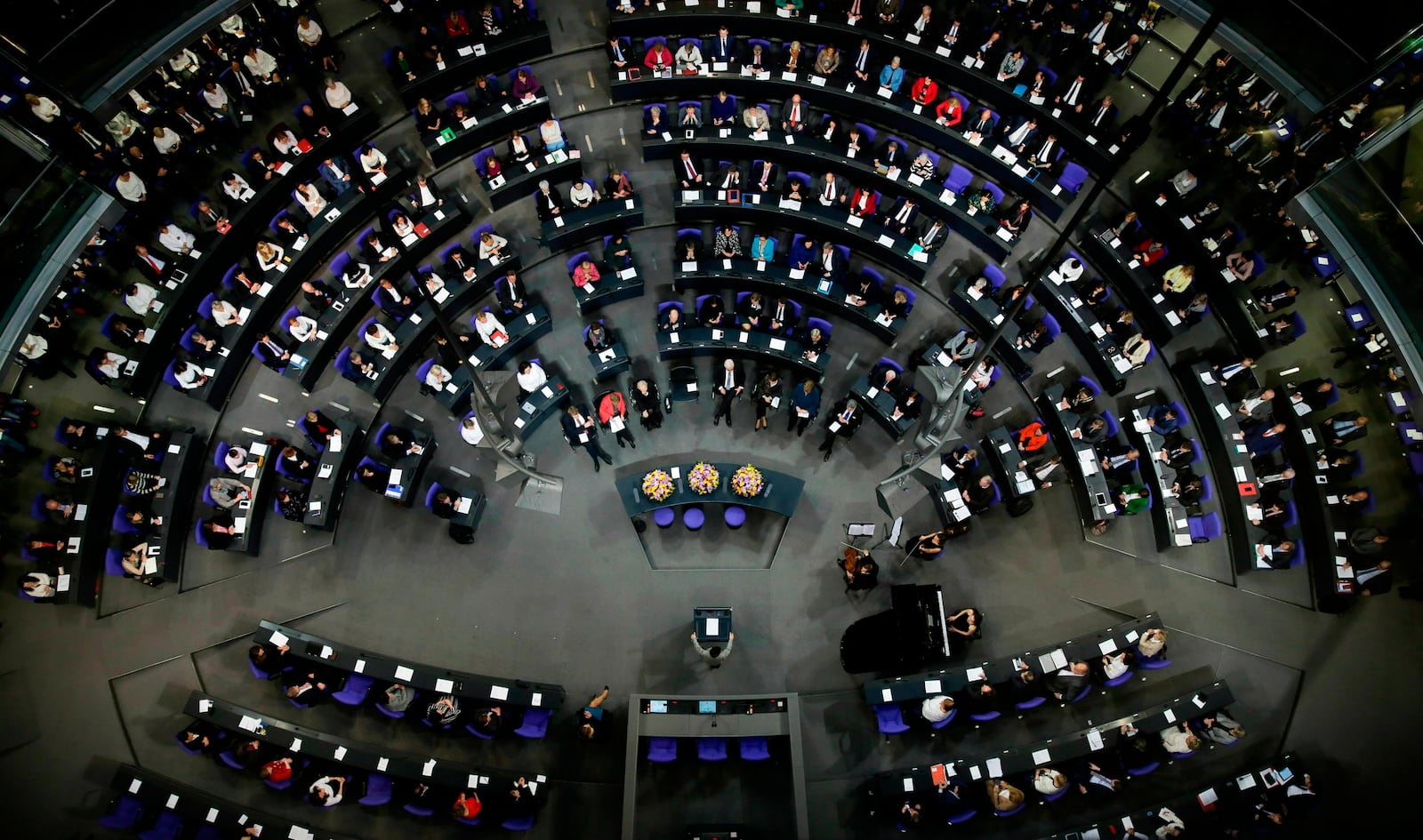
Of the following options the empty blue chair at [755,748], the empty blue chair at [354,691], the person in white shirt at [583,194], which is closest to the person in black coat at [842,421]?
the empty blue chair at [755,748]

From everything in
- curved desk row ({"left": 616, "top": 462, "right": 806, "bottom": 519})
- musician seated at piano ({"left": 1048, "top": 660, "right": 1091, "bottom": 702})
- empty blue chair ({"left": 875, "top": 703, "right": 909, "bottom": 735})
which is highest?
curved desk row ({"left": 616, "top": 462, "right": 806, "bottom": 519})

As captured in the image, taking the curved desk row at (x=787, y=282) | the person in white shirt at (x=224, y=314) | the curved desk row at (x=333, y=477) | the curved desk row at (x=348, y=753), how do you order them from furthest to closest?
the curved desk row at (x=787, y=282) < the person in white shirt at (x=224, y=314) < the curved desk row at (x=333, y=477) < the curved desk row at (x=348, y=753)

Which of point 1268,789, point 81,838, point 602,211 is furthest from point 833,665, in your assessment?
point 81,838

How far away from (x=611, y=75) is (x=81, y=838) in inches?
552

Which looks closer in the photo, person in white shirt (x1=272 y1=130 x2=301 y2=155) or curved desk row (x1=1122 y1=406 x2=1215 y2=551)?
curved desk row (x1=1122 y1=406 x2=1215 y2=551)

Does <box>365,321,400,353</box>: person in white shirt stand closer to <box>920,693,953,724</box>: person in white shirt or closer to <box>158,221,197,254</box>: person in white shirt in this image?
<box>158,221,197,254</box>: person in white shirt

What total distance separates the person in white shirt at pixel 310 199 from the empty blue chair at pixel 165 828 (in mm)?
8777

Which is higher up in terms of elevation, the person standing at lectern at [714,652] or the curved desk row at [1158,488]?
the curved desk row at [1158,488]

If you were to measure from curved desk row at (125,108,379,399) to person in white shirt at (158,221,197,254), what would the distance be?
5.2 inches

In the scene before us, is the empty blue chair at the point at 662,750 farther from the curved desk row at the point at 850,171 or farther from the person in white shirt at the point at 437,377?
the curved desk row at the point at 850,171

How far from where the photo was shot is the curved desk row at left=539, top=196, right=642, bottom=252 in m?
12.9

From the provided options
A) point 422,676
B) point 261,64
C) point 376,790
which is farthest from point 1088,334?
point 261,64

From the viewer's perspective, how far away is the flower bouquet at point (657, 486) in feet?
37.1

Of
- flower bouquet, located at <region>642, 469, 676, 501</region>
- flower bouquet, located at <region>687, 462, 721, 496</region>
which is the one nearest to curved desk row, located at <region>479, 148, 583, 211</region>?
flower bouquet, located at <region>642, 469, 676, 501</region>
